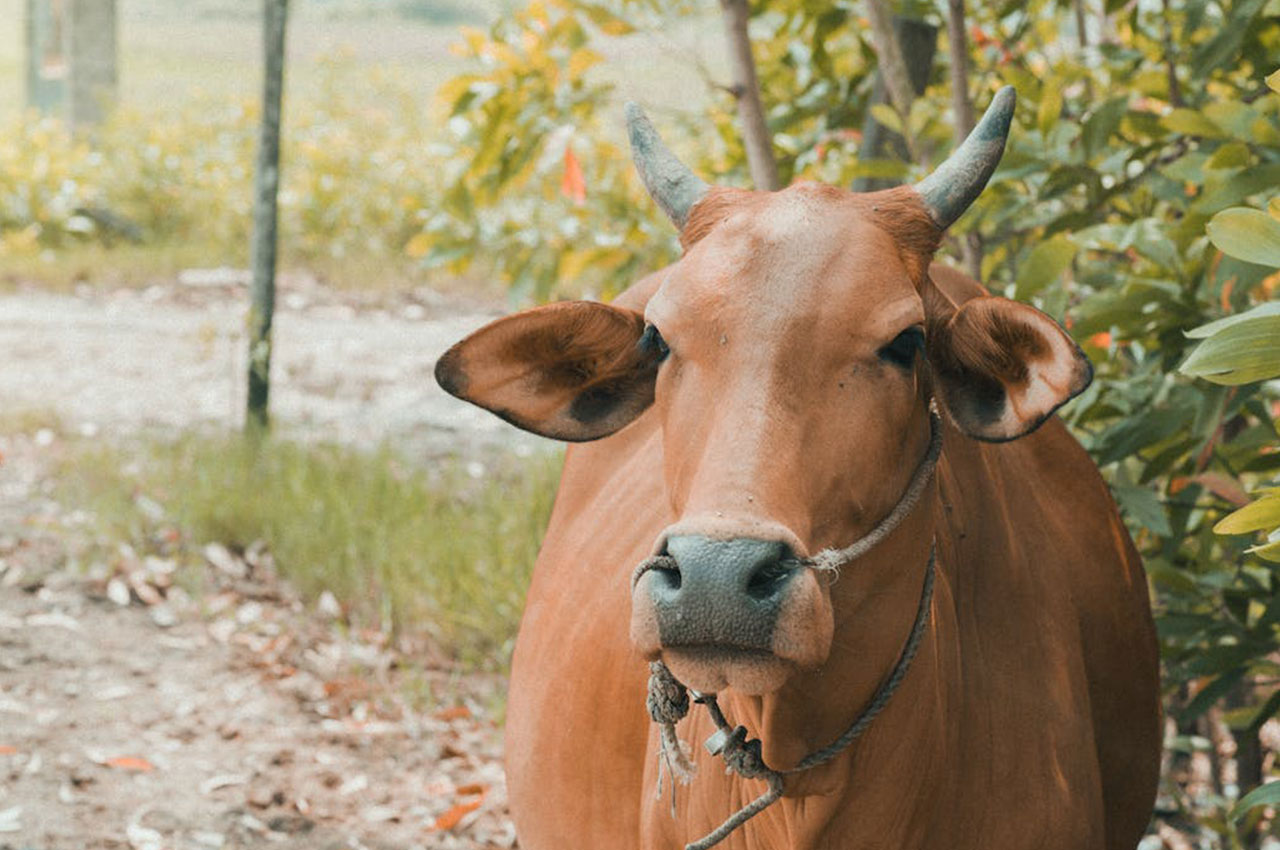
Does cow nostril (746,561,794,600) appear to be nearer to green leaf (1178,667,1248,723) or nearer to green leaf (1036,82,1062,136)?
green leaf (1036,82,1062,136)

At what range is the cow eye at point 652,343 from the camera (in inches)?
100

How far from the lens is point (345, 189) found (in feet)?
42.0

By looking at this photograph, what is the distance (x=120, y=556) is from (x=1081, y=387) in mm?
4968

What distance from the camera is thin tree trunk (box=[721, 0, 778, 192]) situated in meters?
4.79

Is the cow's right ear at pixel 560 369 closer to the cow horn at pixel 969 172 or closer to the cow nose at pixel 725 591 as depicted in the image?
the cow horn at pixel 969 172

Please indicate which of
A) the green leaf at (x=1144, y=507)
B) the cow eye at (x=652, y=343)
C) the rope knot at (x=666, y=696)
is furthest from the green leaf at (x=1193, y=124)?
the rope knot at (x=666, y=696)

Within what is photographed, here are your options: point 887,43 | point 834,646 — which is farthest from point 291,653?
point 834,646

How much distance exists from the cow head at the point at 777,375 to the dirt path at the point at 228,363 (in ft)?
15.4

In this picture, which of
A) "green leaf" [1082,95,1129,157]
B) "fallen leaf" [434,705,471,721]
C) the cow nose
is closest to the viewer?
the cow nose

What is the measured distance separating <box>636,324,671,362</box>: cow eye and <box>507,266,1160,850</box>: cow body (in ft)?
1.44

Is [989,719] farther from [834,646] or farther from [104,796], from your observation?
[104,796]

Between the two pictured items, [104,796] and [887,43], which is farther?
[104,796]

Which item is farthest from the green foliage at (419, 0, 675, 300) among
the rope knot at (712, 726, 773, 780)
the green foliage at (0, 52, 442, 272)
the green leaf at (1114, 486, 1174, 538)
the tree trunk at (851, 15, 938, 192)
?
the green foliage at (0, 52, 442, 272)

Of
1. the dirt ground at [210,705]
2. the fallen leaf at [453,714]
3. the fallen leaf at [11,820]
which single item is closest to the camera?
the fallen leaf at [11,820]
